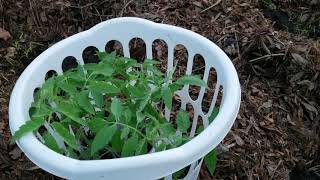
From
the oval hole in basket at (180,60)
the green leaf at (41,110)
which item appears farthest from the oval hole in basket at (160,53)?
the green leaf at (41,110)

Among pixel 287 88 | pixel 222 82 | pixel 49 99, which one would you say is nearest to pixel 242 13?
pixel 287 88

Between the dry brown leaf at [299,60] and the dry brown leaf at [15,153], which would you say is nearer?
the dry brown leaf at [15,153]

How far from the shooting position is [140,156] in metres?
0.93

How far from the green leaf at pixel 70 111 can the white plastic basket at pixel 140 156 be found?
8 centimetres

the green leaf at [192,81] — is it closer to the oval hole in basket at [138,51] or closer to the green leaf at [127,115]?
the green leaf at [127,115]

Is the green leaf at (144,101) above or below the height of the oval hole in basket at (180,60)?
above

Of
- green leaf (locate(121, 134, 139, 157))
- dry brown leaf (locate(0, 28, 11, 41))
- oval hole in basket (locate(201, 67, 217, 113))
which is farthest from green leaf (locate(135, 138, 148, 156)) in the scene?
dry brown leaf (locate(0, 28, 11, 41))

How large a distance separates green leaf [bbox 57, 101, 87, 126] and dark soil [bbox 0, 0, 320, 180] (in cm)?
44

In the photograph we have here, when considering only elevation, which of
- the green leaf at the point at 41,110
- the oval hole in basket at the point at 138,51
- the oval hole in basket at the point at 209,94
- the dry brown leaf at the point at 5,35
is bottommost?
the oval hole in basket at the point at 209,94

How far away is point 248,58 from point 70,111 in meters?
0.84

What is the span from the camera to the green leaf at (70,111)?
3.37 ft

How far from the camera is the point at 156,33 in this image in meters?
1.29

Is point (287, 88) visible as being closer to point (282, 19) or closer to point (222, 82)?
point (282, 19)

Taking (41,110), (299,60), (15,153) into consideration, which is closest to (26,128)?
(41,110)
